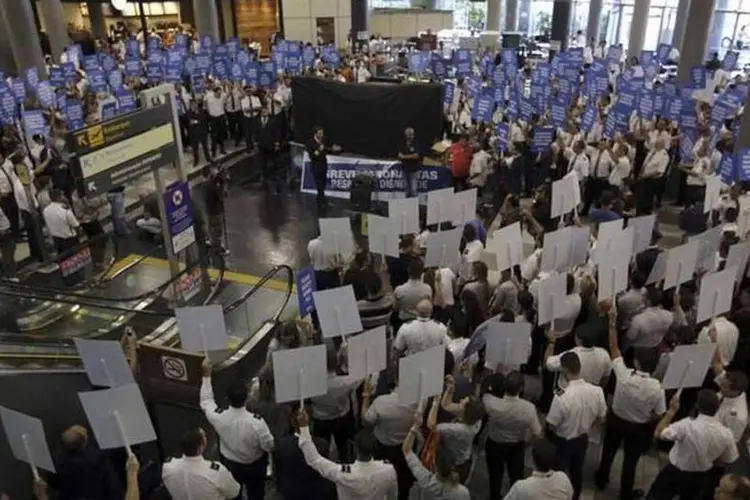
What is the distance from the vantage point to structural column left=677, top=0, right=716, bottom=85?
57.1ft

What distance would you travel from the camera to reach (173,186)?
7.37m

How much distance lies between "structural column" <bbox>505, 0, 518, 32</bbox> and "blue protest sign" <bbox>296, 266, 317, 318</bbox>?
1158 inches

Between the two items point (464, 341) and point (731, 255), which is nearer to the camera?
point (464, 341)

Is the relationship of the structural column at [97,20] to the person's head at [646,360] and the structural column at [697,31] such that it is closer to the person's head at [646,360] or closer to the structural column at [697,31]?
the structural column at [697,31]

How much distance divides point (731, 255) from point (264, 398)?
4648 mm

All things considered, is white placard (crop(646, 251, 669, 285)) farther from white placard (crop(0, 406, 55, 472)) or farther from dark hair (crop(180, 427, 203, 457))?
white placard (crop(0, 406, 55, 472))

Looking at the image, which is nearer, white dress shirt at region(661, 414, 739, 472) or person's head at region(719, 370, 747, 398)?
white dress shirt at region(661, 414, 739, 472)

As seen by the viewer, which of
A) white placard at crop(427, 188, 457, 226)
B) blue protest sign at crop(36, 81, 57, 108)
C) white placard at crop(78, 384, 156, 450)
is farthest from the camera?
blue protest sign at crop(36, 81, 57, 108)

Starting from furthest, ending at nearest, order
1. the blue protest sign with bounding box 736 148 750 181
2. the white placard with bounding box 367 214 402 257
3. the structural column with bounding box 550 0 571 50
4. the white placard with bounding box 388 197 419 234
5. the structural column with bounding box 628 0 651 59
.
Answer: the structural column with bounding box 550 0 571 50 < the structural column with bounding box 628 0 651 59 < the blue protest sign with bounding box 736 148 750 181 < the white placard with bounding box 388 197 419 234 < the white placard with bounding box 367 214 402 257

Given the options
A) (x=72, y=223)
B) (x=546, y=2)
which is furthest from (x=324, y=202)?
(x=546, y=2)

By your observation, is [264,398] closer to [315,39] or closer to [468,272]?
[468,272]

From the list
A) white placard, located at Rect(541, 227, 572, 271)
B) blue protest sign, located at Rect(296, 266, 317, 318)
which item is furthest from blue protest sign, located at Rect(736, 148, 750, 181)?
blue protest sign, located at Rect(296, 266, 317, 318)

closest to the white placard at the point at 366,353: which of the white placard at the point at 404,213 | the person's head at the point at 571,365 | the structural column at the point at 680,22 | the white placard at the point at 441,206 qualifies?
the person's head at the point at 571,365

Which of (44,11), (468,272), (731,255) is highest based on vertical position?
(44,11)
